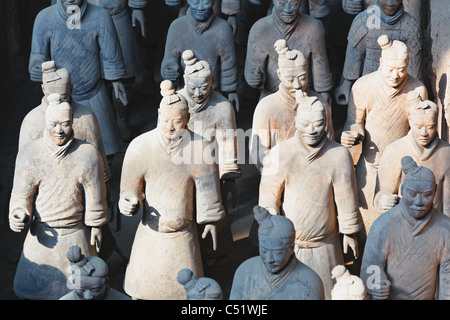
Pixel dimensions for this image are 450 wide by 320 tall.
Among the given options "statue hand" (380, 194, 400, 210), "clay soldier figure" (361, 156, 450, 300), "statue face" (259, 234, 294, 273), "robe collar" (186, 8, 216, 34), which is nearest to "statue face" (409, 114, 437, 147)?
"statue hand" (380, 194, 400, 210)

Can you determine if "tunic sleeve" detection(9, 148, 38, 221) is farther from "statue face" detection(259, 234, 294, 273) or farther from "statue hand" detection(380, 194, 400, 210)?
"statue hand" detection(380, 194, 400, 210)

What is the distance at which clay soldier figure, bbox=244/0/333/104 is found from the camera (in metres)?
9.42

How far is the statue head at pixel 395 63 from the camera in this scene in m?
8.42

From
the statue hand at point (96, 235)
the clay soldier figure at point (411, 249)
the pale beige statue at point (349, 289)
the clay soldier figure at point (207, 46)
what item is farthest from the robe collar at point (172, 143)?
the clay soldier figure at point (207, 46)

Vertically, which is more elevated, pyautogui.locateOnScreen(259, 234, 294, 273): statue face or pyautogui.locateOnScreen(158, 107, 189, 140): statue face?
pyautogui.locateOnScreen(158, 107, 189, 140): statue face

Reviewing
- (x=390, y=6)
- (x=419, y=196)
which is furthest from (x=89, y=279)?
(x=390, y=6)

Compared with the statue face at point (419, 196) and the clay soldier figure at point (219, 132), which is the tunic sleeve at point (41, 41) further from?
the statue face at point (419, 196)

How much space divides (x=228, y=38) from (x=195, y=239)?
6.77 ft

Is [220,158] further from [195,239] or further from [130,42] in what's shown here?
[130,42]

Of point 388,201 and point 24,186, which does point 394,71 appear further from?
point 24,186

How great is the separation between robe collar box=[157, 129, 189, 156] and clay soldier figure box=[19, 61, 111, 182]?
0.85 m

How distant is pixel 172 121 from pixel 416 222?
1.62m

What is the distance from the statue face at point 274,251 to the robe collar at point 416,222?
0.73m

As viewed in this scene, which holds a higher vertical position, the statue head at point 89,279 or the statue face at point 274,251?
the statue face at point 274,251
